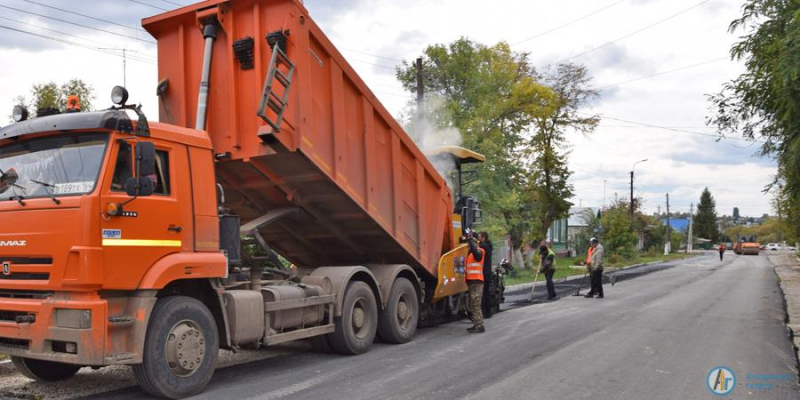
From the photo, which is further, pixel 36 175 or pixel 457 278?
pixel 457 278

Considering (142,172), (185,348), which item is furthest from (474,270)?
(142,172)

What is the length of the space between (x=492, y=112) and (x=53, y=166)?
1919cm

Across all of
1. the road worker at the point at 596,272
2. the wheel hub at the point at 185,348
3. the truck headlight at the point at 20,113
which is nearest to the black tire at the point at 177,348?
the wheel hub at the point at 185,348

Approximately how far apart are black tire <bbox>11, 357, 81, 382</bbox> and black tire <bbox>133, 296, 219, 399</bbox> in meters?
1.32

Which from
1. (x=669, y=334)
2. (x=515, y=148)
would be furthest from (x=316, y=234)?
(x=515, y=148)

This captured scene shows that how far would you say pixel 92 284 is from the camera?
4832 mm

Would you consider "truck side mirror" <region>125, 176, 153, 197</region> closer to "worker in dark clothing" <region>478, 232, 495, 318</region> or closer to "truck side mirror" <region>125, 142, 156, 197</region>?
"truck side mirror" <region>125, 142, 156, 197</region>

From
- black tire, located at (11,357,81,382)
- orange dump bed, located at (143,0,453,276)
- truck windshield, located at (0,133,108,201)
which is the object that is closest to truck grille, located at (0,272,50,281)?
truck windshield, located at (0,133,108,201)

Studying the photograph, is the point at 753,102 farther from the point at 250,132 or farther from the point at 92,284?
the point at 92,284

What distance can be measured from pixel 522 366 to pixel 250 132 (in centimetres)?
395

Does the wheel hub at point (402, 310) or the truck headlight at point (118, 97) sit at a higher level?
the truck headlight at point (118, 97)

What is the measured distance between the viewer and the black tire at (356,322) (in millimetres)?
7516

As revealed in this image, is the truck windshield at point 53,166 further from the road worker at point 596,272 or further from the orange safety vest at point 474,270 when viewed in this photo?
the road worker at point 596,272

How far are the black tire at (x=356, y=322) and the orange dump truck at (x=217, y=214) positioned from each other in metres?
0.02
